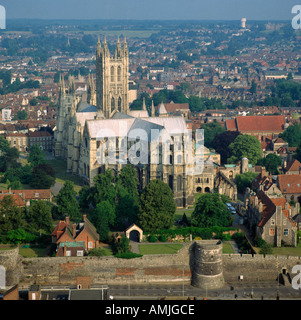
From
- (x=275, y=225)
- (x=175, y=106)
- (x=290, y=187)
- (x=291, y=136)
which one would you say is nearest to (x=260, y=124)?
(x=291, y=136)

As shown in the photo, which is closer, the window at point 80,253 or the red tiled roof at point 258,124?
the window at point 80,253

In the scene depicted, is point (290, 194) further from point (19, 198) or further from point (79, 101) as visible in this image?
point (79, 101)

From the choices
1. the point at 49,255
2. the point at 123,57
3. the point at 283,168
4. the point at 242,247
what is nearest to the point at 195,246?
the point at 242,247

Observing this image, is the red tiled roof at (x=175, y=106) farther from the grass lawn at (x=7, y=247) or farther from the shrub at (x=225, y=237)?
the grass lawn at (x=7, y=247)

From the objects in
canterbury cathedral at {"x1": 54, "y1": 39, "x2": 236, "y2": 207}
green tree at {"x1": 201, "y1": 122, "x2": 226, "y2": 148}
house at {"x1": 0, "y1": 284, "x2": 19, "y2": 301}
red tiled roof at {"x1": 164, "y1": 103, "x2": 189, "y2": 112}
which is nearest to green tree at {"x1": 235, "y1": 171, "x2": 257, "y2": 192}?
canterbury cathedral at {"x1": 54, "y1": 39, "x2": 236, "y2": 207}

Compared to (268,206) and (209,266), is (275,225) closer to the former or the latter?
(268,206)

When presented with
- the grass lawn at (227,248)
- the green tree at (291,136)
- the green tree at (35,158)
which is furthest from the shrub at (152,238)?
the green tree at (291,136)

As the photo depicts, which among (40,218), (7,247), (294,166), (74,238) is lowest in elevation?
(7,247)
